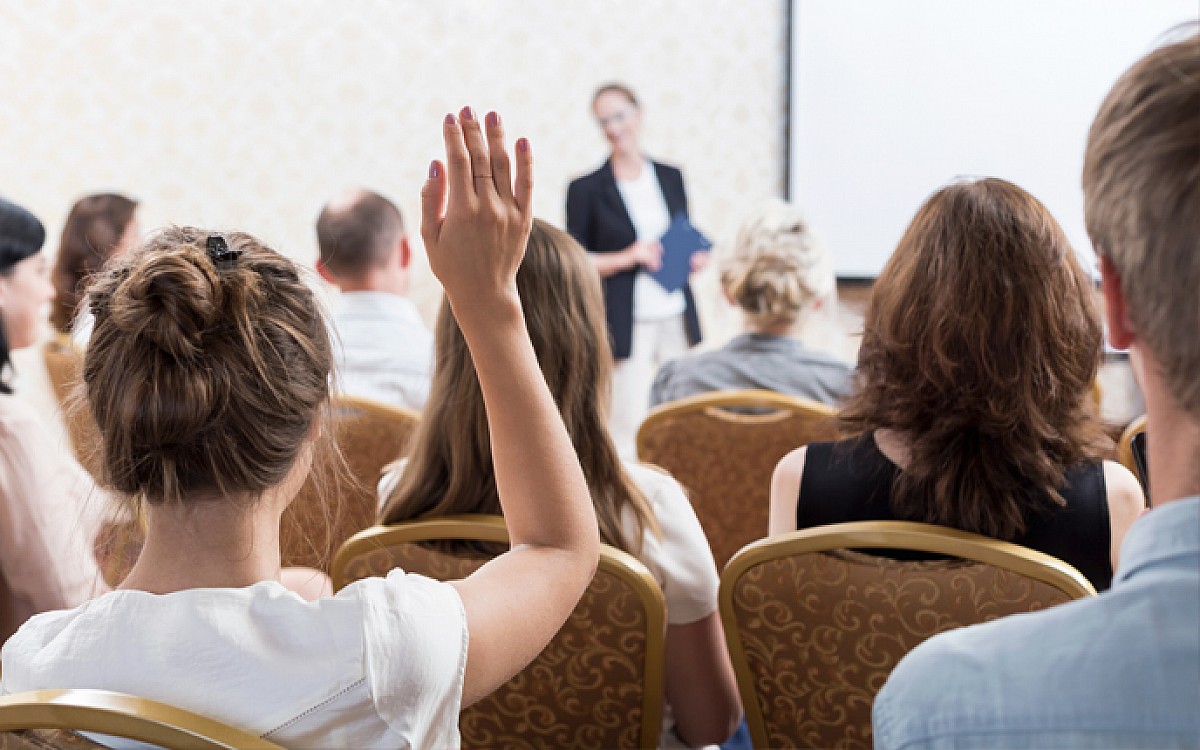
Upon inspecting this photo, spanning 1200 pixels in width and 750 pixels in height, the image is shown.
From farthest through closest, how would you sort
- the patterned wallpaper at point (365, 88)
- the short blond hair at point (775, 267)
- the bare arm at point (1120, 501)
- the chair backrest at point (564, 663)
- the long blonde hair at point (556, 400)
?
the patterned wallpaper at point (365, 88), the short blond hair at point (775, 267), the long blonde hair at point (556, 400), the bare arm at point (1120, 501), the chair backrest at point (564, 663)

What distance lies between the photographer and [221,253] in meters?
1.02

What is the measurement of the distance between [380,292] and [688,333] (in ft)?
7.83

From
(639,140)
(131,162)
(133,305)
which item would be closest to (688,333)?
(639,140)

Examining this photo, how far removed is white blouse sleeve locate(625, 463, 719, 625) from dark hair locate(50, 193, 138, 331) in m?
2.51

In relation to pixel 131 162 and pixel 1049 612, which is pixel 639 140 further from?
pixel 1049 612

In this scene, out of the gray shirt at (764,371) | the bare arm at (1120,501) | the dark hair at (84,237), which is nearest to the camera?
the bare arm at (1120,501)

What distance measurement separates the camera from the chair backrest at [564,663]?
1.39 metres

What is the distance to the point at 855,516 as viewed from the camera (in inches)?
64.0

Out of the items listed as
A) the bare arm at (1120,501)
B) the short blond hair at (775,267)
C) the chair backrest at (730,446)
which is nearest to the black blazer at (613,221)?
the short blond hair at (775,267)

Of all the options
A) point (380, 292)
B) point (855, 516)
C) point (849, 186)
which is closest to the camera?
point (855, 516)

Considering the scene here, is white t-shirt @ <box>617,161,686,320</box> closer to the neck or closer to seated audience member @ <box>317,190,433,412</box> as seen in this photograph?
seated audience member @ <box>317,190,433,412</box>

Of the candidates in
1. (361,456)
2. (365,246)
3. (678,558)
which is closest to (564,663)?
(678,558)

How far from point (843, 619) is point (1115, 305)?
71cm

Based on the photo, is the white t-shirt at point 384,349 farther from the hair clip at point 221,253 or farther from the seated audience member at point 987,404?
the hair clip at point 221,253
